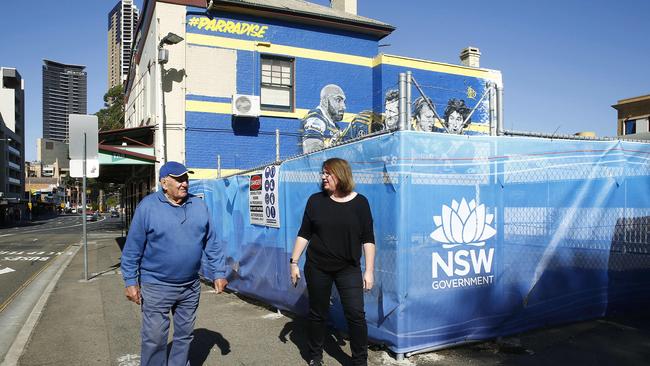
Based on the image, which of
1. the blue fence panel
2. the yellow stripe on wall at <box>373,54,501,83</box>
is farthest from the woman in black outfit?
the yellow stripe on wall at <box>373,54,501,83</box>

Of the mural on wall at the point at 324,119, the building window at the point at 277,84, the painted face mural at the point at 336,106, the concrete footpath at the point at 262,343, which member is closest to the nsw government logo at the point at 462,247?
the concrete footpath at the point at 262,343

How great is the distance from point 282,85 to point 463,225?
1082 centimetres

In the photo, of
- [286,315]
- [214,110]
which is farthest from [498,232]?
[214,110]

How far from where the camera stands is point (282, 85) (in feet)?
48.5

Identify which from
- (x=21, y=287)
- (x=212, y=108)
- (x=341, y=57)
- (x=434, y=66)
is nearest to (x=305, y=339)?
(x=21, y=287)

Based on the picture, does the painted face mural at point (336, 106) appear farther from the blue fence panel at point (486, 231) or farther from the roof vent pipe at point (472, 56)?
the blue fence panel at point (486, 231)

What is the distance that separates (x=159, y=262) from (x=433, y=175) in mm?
2642

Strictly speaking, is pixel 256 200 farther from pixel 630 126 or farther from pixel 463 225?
pixel 630 126

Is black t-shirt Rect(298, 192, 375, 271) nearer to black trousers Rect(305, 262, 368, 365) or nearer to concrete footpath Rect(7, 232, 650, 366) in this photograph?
black trousers Rect(305, 262, 368, 365)

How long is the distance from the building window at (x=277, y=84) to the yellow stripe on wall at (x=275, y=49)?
10.8 inches

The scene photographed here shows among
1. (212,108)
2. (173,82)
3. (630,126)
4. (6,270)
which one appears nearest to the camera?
(6,270)

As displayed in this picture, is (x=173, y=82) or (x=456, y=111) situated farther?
(x=456, y=111)

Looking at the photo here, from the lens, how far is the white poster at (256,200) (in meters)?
6.98

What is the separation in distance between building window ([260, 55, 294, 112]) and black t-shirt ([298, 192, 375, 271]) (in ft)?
35.7
